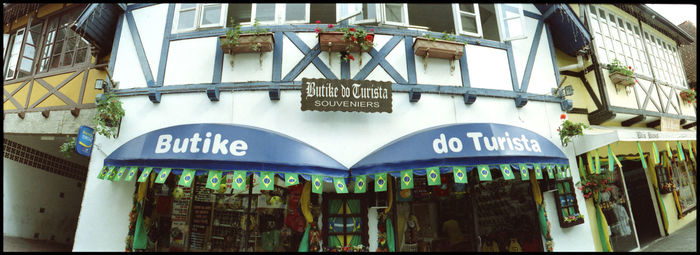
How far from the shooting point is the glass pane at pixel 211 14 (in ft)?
21.7

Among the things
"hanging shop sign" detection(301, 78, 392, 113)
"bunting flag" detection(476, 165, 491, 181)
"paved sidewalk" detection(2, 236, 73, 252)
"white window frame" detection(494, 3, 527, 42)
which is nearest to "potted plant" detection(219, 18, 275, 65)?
"hanging shop sign" detection(301, 78, 392, 113)

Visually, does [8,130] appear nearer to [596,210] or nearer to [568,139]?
[568,139]

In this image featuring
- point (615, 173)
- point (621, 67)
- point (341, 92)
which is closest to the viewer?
point (341, 92)

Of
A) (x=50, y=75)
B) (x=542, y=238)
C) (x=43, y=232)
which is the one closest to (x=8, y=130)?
(x=50, y=75)

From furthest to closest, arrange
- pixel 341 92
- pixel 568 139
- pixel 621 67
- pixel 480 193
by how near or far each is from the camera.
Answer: pixel 621 67 → pixel 480 193 → pixel 568 139 → pixel 341 92

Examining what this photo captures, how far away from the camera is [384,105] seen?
19.1 feet

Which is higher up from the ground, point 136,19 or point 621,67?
point 136,19

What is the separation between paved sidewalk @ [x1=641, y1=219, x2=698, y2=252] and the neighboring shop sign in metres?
11.6

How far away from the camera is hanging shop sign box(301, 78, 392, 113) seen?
224 inches

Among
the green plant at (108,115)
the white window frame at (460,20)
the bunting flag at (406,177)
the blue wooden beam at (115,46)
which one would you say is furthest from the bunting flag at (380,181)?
the blue wooden beam at (115,46)

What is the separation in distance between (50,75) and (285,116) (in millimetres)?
6380

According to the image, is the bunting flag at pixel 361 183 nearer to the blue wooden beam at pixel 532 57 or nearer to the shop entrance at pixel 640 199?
the blue wooden beam at pixel 532 57

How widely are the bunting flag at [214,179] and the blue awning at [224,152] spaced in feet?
0.27

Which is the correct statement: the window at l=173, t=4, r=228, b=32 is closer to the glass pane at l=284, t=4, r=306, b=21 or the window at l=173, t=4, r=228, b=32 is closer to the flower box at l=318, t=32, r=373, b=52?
the glass pane at l=284, t=4, r=306, b=21
